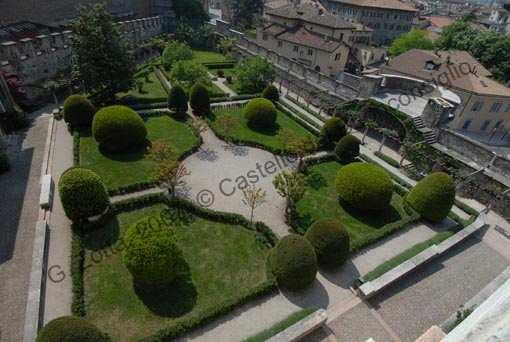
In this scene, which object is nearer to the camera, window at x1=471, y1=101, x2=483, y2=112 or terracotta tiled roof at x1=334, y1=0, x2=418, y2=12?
window at x1=471, y1=101, x2=483, y2=112

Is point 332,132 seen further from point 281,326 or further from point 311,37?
point 311,37

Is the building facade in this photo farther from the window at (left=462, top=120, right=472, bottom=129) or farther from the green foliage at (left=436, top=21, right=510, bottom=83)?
the window at (left=462, top=120, right=472, bottom=129)

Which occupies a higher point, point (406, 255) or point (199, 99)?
point (199, 99)

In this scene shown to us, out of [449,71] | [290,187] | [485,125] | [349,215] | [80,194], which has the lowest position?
[485,125]

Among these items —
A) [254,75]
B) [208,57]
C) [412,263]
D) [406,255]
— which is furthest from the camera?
[208,57]

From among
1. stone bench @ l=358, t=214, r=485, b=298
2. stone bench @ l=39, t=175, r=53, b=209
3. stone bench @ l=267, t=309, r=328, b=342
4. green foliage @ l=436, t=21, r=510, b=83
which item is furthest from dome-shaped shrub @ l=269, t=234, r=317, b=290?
green foliage @ l=436, t=21, r=510, b=83

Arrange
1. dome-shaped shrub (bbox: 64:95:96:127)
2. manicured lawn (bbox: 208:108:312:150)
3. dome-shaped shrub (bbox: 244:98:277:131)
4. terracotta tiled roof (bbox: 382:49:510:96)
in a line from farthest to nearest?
1. terracotta tiled roof (bbox: 382:49:510:96)
2. dome-shaped shrub (bbox: 244:98:277:131)
3. manicured lawn (bbox: 208:108:312:150)
4. dome-shaped shrub (bbox: 64:95:96:127)

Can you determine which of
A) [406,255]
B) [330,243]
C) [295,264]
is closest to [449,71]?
[406,255]

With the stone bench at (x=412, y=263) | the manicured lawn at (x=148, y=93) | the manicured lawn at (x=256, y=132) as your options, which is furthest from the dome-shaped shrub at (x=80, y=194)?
the manicured lawn at (x=148, y=93)

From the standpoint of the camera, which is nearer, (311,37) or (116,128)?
(116,128)
